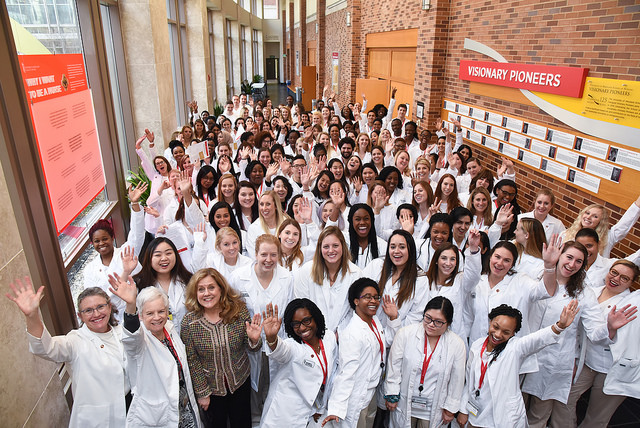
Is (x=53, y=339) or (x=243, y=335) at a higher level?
(x=53, y=339)

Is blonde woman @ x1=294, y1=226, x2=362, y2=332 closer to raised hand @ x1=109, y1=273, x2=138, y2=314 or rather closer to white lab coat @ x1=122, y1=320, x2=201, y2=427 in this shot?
white lab coat @ x1=122, y1=320, x2=201, y2=427

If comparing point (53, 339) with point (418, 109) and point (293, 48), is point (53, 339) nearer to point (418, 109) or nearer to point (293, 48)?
point (418, 109)

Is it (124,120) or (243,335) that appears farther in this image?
(124,120)

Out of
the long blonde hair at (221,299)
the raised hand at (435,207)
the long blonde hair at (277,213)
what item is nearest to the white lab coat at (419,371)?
the long blonde hair at (221,299)

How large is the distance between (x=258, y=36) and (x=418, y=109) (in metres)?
33.3

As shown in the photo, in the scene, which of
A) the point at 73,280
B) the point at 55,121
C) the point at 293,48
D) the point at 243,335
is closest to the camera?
the point at 243,335

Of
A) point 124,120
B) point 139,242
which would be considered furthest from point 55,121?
point 124,120

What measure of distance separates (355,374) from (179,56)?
11877 millimetres

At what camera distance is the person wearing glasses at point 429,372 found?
10.2ft

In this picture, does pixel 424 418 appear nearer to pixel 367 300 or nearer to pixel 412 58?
pixel 367 300

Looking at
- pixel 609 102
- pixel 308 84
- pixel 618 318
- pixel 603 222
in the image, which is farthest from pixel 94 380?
pixel 308 84

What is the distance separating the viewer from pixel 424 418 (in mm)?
3201

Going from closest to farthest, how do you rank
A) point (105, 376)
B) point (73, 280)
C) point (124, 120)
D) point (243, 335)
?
point (105, 376)
point (243, 335)
point (73, 280)
point (124, 120)

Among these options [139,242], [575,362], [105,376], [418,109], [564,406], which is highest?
[418,109]
